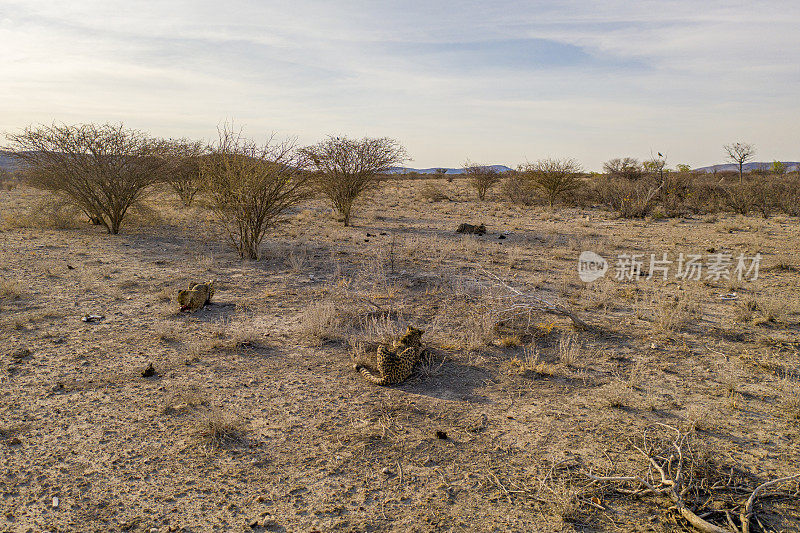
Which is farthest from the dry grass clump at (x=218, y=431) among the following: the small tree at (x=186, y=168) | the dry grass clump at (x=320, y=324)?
the small tree at (x=186, y=168)

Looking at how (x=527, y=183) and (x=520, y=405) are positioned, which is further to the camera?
(x=527, y=183)

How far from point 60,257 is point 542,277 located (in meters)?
9.36

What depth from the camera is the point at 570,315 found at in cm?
584

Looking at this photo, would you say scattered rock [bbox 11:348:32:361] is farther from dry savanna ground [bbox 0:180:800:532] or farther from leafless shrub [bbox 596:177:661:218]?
leafless shrub [bbox 596:177:661:218]

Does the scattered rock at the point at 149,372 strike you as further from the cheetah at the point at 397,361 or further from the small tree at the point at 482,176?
the small tree at the point at 482,176

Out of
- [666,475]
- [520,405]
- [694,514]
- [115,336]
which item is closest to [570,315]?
[520,405]

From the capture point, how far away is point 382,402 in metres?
4.31

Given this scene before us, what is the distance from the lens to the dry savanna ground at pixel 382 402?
3045 mm

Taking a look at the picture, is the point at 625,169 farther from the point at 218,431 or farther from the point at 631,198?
the point at 218,431

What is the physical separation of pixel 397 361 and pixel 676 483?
2457 mm

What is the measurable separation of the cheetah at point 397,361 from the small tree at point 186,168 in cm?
1252

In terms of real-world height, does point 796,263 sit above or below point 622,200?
below

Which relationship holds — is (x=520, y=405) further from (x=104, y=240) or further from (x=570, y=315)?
(x=104, y=240)

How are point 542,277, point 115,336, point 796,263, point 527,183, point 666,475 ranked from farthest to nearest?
point 527,183 → point 796,263 → point 542,277 → point 115,336 → point 666,475
